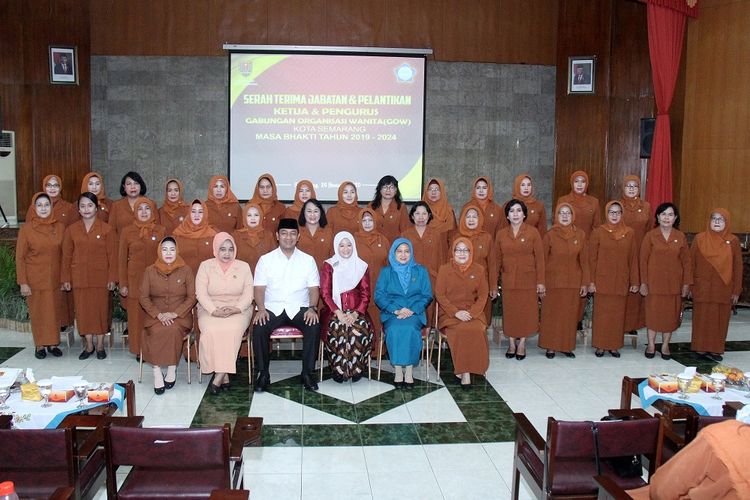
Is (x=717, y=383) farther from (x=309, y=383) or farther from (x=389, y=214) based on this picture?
(x=389, y=214)

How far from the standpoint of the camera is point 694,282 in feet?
21.7

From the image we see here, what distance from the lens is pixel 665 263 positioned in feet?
21.2

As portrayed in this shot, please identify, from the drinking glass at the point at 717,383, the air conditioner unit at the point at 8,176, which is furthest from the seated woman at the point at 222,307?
the air conditioner unit at the point at 8,176

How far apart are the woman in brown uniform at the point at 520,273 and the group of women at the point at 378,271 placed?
0.04 feet

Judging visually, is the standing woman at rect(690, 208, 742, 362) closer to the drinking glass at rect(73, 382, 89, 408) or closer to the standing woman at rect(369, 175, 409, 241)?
the standing woman at rect(369, 175, 409, 241)

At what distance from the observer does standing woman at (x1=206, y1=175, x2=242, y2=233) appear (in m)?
6.77

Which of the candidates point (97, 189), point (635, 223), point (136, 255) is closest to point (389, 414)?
point (136, 255)

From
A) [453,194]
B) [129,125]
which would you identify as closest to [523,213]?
[453,194]

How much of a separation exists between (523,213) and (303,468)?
3.25 m

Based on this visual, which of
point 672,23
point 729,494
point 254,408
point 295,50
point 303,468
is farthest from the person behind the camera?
point 295,50

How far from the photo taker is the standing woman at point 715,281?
649 cm

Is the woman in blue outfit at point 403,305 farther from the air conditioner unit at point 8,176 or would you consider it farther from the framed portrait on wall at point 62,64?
the air conditioner unit at point 8,176

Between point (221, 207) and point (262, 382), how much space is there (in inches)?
80.9

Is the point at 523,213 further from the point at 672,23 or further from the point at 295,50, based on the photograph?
the point at 295,50
